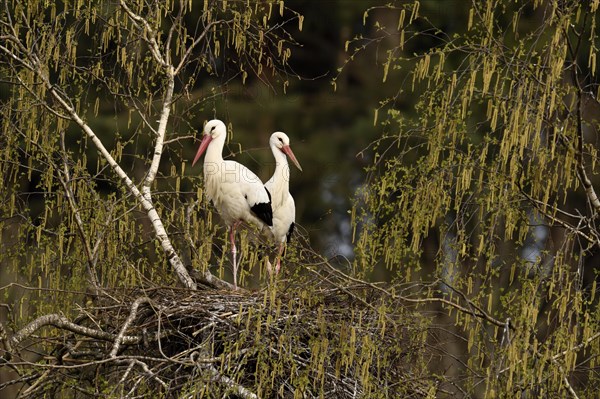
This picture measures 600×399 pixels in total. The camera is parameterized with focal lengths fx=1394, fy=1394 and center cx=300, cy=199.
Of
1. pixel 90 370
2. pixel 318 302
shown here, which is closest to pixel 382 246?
pixel 318 302

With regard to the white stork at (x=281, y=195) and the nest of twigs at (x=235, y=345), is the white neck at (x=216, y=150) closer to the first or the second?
the white stork at (x=281, y=195)

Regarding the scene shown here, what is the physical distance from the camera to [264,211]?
10680 millimetres

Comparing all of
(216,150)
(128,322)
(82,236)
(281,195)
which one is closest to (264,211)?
(281,195)

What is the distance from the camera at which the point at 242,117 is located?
1573 centimetres

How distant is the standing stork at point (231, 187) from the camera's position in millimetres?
10469

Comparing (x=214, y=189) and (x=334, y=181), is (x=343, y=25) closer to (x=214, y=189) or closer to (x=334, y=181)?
(x=334, y=181)

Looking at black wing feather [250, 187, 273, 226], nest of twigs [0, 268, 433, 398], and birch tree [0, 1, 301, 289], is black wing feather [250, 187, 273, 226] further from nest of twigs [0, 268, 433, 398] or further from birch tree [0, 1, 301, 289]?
nest of twigs [0, 268, 433, 398]

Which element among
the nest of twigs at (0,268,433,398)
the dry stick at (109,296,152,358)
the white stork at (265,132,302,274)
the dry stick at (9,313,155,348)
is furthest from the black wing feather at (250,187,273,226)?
the dry stick at (9,313,155,348)

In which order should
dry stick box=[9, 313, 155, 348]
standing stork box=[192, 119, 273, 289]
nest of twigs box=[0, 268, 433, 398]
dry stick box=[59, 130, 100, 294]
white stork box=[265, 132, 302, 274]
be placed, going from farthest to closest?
white stork box=[265, 132, 302, 274], standing stork box=[192, 119, 273, 289], dry stick box=[59, 130, 100, 294], dry stick box=[9, 313, 155, 348], nest of twigs box=[0, 268, 433, 398]

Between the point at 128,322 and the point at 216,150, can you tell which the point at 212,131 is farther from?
the point at 128,322

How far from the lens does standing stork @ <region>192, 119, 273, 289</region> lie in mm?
10469

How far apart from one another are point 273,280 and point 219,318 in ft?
3.30

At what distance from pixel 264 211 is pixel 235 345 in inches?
166

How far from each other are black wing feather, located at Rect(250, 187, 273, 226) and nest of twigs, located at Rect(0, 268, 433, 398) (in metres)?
2.32
